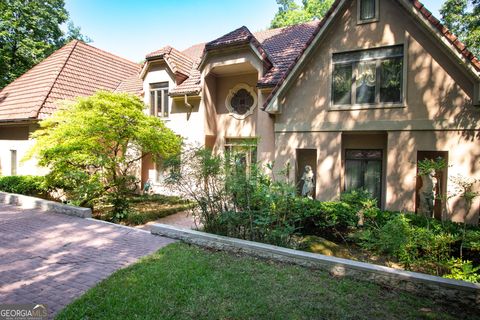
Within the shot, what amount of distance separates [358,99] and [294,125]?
8.43 ft

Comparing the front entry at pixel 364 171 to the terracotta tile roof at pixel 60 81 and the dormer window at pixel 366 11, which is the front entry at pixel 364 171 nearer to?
the dormer window at pixel 366 11

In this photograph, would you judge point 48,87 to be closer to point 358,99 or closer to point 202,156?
point 202,156

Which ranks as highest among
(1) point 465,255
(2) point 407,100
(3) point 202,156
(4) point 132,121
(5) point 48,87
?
(5) point 48,87

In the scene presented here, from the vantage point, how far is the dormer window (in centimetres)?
991

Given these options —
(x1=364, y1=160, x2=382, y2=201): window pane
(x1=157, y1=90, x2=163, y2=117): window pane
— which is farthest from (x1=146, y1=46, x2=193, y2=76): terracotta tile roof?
(x1=364, y1=160, x2=382, y2=201): window pane

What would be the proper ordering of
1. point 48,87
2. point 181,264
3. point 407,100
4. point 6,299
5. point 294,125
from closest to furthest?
point 6,299
point 181,264
point 407,100
point 294,125
point 48,87

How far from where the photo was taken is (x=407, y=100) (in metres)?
9.40

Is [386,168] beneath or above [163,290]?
above

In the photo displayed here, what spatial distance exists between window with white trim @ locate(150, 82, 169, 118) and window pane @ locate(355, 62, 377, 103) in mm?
10206

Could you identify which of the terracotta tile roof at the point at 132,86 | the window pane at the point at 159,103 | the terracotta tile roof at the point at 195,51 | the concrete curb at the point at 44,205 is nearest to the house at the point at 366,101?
the window pane at the point at 159,103

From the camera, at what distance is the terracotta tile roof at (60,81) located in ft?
48.2

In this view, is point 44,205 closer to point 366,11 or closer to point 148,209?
point 148,209

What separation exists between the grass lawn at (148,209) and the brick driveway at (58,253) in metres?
1.35

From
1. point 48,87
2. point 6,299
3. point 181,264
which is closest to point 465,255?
point 181,264
